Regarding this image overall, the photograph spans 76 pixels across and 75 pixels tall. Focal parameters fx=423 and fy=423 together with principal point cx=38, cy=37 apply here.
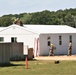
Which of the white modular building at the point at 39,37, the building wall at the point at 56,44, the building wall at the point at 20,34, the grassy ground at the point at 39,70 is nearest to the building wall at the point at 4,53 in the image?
the grassy ground at the point at 39,70

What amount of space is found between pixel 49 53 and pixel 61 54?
2381mm

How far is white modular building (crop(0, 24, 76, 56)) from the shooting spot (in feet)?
180

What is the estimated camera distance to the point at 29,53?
150 feet

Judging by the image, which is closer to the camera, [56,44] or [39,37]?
[39,37]

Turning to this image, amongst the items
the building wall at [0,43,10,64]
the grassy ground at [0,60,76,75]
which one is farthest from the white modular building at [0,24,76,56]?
the grassy ground at [0,60,76,75]

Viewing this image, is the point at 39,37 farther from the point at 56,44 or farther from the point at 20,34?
the point at 56,44

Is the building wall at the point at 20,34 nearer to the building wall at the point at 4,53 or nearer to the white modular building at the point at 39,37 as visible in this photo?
the white modular building at the point at 39,37

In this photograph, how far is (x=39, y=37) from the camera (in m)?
54.8

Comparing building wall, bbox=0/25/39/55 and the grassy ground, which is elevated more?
building wall, bbox=0/25/39/55

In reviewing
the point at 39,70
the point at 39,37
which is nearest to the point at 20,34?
the point at 39,37

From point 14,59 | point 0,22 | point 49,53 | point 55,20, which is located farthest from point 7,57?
point 0,22

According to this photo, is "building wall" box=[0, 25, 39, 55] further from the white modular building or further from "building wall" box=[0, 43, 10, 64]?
"building wall" box=[0, 43, 10, 64]

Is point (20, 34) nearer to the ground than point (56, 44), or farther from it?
farther from it

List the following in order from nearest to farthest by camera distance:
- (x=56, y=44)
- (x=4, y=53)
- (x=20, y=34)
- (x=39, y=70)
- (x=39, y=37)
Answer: (x=39, y=70)
(x=4, y=53)
(x=39, y=37)
(x=20, y=34)
(x=56, y=44)
